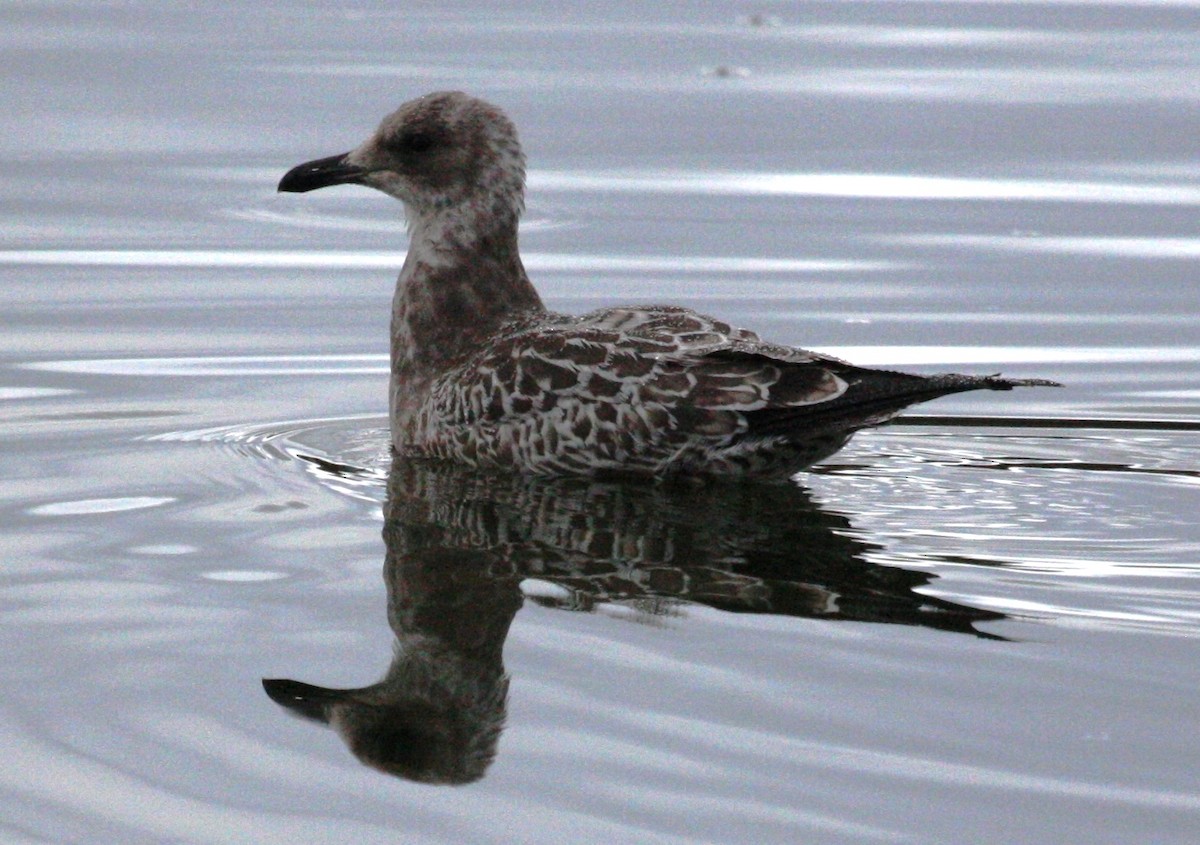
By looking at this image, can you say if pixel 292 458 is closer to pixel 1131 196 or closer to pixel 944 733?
pixel 944 733

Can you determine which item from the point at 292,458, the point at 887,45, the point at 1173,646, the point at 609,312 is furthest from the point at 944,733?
the point at 887,45

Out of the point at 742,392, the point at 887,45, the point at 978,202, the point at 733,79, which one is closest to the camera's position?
the point at 742,392

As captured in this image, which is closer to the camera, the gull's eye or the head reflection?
the head reflection

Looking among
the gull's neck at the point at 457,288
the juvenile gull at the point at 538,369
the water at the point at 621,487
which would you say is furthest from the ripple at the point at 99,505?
the gull's neck at the point at 457,288

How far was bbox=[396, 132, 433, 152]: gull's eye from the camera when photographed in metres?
8.78

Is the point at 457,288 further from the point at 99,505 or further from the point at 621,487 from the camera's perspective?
the point at 99,505

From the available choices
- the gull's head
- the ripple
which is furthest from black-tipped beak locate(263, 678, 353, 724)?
the gull's head

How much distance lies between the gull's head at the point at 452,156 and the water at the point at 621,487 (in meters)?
1.00

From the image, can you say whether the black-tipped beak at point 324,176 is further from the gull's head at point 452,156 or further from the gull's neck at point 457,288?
the gull's neck at point 457,288

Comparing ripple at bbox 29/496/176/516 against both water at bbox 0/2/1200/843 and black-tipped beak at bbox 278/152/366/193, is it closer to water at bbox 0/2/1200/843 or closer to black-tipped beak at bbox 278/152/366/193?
water at bbox 0/2/1200/843

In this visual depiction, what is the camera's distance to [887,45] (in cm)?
1677

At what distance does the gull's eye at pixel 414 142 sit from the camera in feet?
28.8

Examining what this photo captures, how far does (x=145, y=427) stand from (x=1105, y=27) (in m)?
10.8

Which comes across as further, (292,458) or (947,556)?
(292,458)
